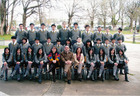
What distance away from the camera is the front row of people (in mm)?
5762

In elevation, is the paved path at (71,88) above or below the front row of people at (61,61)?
below

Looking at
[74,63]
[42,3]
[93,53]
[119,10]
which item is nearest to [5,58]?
[74,63]

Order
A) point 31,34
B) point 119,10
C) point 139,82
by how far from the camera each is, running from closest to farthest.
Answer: point 139,82 → point 31,34 → point 119,10

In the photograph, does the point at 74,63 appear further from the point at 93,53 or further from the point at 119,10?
the point at 119,10

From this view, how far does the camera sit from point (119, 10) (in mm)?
49250

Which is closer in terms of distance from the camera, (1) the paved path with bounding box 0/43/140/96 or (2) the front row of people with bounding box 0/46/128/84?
(1) the paved path with bounding box 0/43/140/96

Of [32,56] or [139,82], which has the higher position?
[32,56]

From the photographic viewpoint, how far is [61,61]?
19.4ft

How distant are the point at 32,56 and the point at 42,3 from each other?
822 inches

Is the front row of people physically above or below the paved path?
above

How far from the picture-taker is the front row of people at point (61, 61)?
18.9 ft

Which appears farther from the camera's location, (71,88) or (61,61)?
(61,61)

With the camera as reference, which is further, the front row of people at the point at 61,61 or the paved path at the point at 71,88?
the front row of people at the point at 61,61

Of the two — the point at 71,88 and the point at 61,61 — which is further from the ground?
the point at 61,61
